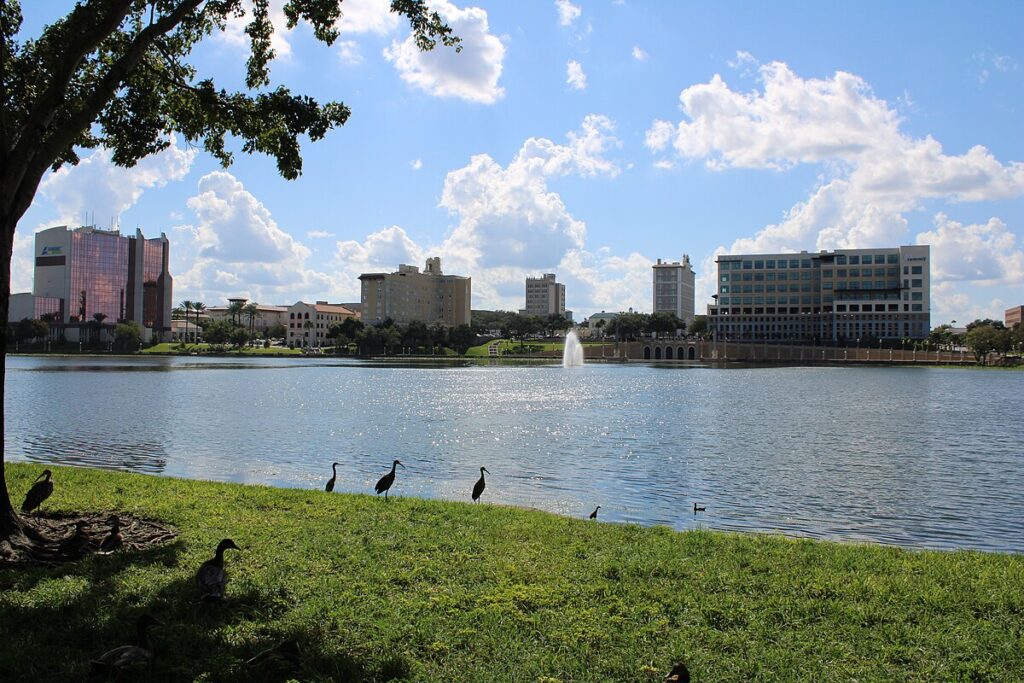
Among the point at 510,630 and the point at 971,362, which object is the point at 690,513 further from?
the point at 971,362

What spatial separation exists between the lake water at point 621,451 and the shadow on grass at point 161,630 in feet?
23.8

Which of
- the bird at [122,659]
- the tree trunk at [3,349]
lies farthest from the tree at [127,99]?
the bird at [122,659]

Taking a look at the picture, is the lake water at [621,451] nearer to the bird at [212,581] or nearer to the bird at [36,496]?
the bird at [36,496]

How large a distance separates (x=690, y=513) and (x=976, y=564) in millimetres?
7217

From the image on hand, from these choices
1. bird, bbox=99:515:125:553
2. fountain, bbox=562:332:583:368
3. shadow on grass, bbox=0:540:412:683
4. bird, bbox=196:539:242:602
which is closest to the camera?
shadow on grass, bbox=0:540:412:683

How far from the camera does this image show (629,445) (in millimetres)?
30062

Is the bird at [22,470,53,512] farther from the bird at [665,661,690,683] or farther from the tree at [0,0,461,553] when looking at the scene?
the bird at [665,661,690,683]

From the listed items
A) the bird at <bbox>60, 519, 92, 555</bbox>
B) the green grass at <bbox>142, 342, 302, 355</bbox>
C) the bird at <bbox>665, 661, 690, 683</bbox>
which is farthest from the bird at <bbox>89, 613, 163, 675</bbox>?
the green grass at <bbox>142, 342, 302, 355</bbox>

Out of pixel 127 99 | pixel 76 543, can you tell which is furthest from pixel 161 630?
pixel 127 99

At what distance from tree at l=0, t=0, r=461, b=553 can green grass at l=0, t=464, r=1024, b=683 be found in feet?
9.96

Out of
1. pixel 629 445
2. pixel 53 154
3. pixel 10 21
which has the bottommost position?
pixel 629 445

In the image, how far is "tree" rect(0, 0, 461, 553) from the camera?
10500 millimetres

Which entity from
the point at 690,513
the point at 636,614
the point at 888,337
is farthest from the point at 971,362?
the point at 636,614

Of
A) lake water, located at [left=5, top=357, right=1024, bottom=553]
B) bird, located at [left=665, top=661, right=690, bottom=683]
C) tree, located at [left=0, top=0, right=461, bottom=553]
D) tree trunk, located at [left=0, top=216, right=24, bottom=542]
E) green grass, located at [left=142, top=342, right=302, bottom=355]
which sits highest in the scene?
tree, located at [left=0, top=0, right=461, bottom=553]
